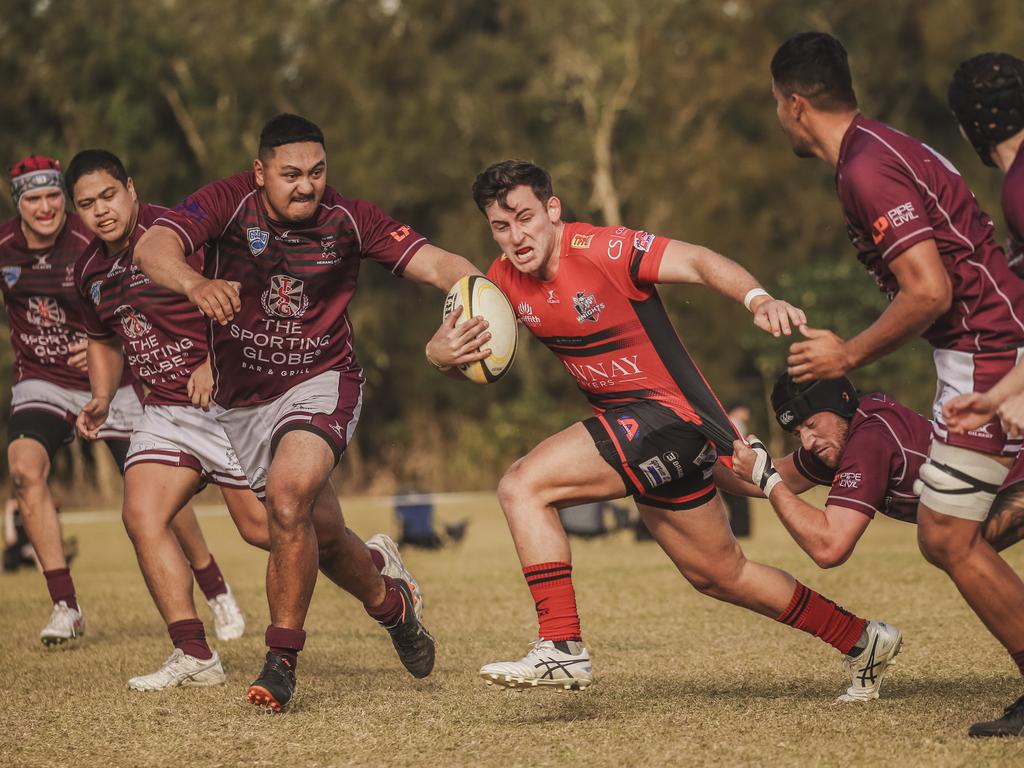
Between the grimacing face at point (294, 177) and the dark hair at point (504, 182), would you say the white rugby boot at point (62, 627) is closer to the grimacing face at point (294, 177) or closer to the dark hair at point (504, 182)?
the grimacing face at point (294, 177)

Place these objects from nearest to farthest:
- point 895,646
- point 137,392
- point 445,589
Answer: point 895,646, point 137,392, point 445,589

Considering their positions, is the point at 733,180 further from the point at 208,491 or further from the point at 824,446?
the point at 824,446

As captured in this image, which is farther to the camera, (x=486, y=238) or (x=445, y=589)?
(x=486, y=238)

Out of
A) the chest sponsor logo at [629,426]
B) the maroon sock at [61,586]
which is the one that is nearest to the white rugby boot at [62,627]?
the maroon sock at [61,586]

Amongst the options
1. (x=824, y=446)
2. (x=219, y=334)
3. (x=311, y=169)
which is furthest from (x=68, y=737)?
(x=824, y=446)

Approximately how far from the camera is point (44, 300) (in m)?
8.86

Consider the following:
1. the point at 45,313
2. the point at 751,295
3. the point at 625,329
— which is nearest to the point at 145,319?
the point at 45,313

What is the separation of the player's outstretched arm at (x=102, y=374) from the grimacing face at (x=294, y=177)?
192 cm

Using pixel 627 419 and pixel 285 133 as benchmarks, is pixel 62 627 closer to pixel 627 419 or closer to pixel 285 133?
pixel 285 133

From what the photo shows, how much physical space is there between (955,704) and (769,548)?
26.7 ft

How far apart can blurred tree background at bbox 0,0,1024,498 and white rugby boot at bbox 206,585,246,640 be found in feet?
55.0

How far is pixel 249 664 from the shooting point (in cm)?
744

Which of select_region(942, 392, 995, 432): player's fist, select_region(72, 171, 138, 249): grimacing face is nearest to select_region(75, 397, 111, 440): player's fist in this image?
select_region(72, 171, 138, 249): grimacing face

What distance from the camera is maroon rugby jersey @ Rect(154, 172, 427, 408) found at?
633 cm
